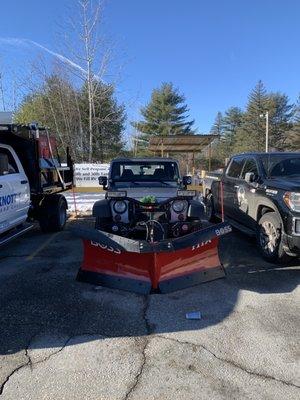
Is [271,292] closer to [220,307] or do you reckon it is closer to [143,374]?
[220,307]

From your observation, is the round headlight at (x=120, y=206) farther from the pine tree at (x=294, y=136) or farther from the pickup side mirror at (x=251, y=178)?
the pine tree at (x=294, y=136)

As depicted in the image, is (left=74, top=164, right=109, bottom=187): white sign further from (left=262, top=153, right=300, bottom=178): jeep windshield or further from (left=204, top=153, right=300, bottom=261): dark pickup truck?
(left=262, top=153, right=300, bottom=178): jeep windshield

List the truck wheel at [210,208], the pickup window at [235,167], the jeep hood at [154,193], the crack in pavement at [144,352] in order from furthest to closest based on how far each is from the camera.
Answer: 1. the truck wheel at [210,208]
2. the pickup window at [235,167]
3. the jeep hood at [154,193]
4. the crack in pavement at [144,352]

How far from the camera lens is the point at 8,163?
332 inches

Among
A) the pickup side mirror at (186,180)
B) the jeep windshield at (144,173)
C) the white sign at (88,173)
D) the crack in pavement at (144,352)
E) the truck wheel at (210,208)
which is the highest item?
the jeep windshield at (144,173)

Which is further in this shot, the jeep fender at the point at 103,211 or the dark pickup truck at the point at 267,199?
the jeep fender at the point at 103,211

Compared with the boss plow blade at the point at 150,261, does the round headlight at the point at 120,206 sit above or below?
above

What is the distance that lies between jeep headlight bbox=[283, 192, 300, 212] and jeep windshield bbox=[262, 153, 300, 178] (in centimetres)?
120

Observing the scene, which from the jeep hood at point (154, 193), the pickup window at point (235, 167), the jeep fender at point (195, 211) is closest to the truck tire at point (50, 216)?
the jeep hood at point (154, 193)

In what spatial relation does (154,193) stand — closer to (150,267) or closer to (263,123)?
(150,267)

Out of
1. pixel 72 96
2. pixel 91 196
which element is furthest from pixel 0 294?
pixel 72 96

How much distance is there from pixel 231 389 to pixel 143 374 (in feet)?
2.44

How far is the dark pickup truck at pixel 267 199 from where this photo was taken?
257 inches

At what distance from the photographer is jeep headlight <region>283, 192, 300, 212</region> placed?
645cm
